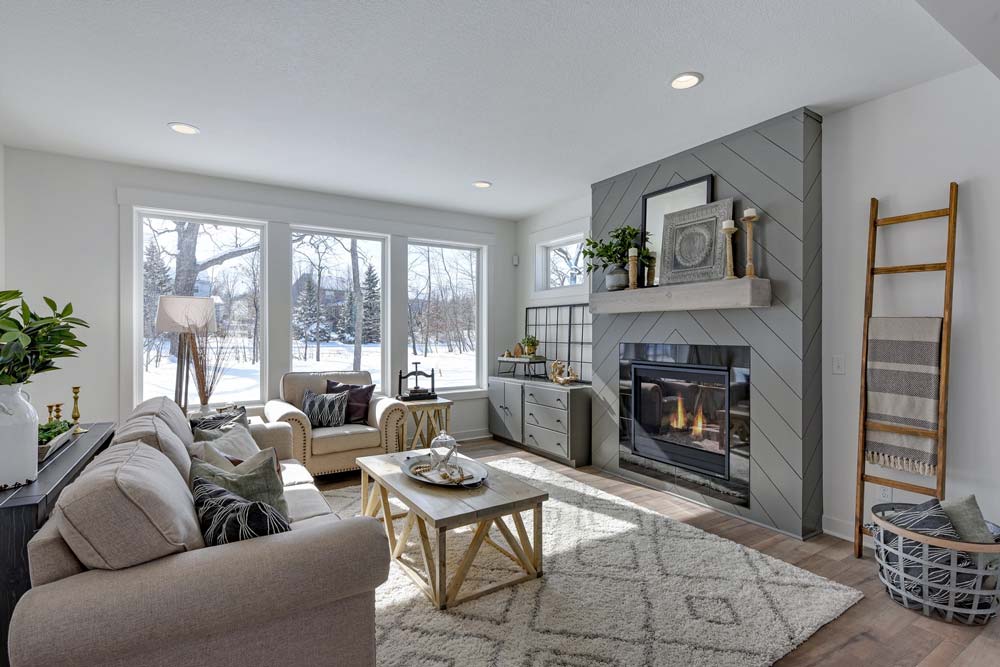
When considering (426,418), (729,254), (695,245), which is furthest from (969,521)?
(426,418)

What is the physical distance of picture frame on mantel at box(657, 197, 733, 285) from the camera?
3.39 m

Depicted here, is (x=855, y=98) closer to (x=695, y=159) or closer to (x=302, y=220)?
(x=695, y=159)

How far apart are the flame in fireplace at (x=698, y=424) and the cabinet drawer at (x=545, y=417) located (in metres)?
1.18

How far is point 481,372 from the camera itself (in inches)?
231

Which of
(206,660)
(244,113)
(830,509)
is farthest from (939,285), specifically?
(244,113)

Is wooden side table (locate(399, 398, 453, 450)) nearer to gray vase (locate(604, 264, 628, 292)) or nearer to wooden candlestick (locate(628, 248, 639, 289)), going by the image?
gray vase (locate(604, 264, 628, 292))

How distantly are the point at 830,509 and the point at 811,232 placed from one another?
166 centimetres

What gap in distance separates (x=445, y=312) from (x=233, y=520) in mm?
4207

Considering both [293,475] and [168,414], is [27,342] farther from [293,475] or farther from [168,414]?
[293,475]

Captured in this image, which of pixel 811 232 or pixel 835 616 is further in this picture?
pixel 811 232

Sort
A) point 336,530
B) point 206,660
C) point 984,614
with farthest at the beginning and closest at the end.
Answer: point 984,614 → point 336,530 → point 206,660

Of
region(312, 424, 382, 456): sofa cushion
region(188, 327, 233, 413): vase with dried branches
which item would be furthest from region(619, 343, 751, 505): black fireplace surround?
region(188, 327, 233, 413): vase with dried branches

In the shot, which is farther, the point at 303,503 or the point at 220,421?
the point at 220,421

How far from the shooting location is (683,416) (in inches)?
147
